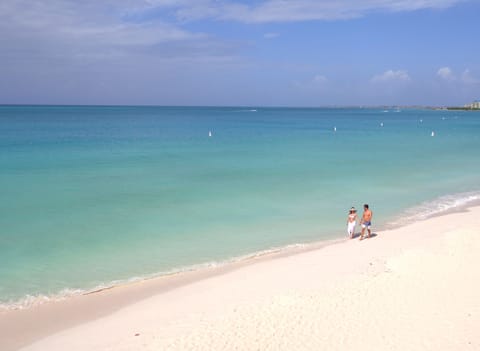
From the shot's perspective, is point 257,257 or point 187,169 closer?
point 257,257

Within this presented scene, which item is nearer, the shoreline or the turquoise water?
the shoreline

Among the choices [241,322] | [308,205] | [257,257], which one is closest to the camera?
[241,322]

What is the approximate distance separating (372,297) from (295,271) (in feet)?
7.82

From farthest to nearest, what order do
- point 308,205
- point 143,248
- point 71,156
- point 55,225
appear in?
point 71,156, point 308,205, point 55,225, point 143,248

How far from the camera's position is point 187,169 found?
29203 millimetres

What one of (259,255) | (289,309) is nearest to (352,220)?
(259,255)

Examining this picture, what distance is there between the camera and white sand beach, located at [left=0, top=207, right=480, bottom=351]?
758 cm

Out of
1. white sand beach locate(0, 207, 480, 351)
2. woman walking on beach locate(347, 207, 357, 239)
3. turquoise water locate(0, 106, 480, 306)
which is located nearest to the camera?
white sand beach locate(0, 207, 480, 351)

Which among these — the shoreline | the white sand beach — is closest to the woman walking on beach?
the shoreline

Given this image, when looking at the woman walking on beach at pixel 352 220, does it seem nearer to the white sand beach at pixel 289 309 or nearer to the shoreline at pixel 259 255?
the shoreline at pixel 259 255

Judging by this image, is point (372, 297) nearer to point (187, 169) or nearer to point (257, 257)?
point (257, 257)

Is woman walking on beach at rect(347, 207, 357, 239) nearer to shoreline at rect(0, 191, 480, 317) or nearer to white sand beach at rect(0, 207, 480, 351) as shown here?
shoreline at rect(0, 191, 480, 317)

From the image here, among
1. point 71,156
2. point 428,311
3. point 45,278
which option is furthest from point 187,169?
point 428,311

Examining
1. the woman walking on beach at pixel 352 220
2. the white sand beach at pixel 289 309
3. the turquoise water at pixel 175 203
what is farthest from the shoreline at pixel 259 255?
the woman walking on beach at pixel 352 220
